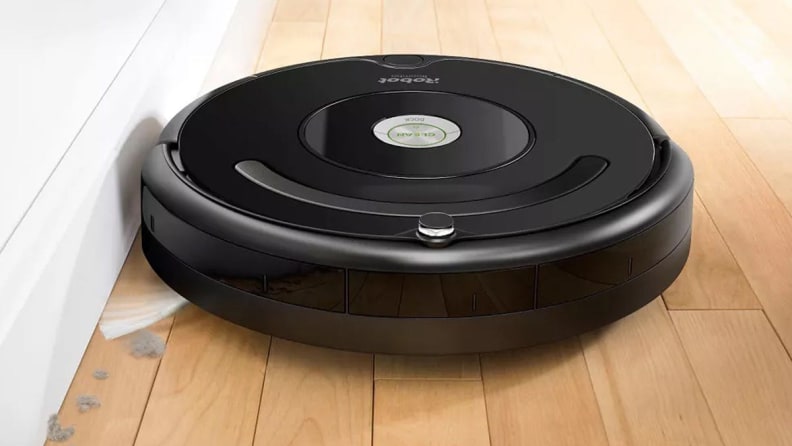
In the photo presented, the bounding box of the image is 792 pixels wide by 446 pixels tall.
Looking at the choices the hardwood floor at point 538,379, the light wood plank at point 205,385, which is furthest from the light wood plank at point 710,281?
the light wood plank at point 205,385

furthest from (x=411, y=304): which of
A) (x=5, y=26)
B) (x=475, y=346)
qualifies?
(x=5, y=26)

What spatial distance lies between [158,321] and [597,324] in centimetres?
50

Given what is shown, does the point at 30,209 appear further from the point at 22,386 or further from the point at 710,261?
the point at 710,261

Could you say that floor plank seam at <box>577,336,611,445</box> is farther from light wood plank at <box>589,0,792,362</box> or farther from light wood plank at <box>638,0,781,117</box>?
light wood plank at <box>638,0,781,117</box>

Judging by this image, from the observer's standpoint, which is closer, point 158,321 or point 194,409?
point 194,409

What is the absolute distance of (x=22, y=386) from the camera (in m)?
0.98

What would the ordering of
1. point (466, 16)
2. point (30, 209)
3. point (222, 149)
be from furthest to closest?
point (466, 16) → point (222, 149) → point (30, 209)

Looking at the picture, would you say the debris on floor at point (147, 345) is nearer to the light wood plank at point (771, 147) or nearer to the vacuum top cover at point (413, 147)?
the vacuum top cover at point (413, 147)

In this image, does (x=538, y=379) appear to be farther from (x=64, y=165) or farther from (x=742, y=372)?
(x=64, y=165)

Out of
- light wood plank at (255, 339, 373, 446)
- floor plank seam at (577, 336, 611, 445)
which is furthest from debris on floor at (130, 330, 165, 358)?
floor plank seam at (577, 336, 611, 445)

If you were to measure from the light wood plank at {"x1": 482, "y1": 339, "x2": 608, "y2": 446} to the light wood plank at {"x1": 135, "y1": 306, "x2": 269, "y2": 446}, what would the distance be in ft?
0.81

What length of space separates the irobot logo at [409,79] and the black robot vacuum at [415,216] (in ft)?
0.23

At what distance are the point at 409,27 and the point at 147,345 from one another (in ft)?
4.32

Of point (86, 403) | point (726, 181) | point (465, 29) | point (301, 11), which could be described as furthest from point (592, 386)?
point (301, 11)
